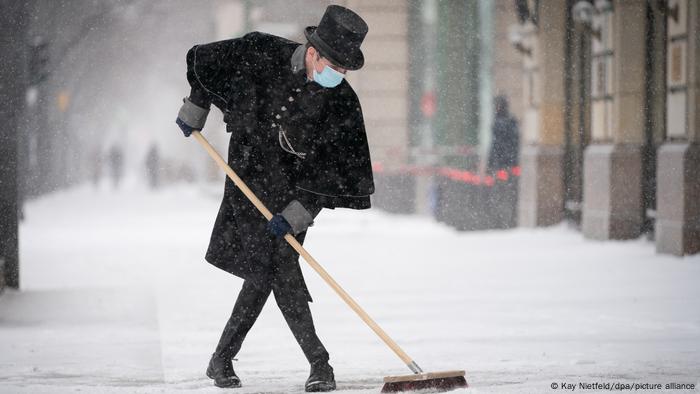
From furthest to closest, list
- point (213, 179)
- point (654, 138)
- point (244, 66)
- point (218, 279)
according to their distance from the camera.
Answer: point (213, 179)
point (654, 138)
point (218, 279)
point (244, 66)

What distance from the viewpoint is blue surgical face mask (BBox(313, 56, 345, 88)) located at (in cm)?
523

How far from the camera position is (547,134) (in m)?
16.5

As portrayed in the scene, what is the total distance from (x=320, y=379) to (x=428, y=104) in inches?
648

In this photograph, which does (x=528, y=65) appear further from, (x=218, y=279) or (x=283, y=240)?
(x=283, y=240)

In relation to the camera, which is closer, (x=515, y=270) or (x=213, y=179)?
(x=515, y=270)

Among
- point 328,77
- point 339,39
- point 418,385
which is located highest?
point 339,39

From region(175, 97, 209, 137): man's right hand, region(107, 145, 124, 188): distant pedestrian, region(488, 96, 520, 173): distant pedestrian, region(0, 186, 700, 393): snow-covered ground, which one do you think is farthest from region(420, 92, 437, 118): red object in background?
region(107, 145, 124, 188): distant pedestrian

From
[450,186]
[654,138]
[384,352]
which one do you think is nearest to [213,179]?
[450,186]

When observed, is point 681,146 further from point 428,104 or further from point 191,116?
point 428,104

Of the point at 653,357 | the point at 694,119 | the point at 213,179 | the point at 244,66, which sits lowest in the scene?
the point at 213,179

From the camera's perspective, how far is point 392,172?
21797 mm

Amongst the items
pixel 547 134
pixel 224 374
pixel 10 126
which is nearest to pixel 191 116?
pixel 224 374

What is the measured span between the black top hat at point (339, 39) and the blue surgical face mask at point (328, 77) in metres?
0.08

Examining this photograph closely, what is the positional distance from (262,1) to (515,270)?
17828 mm
